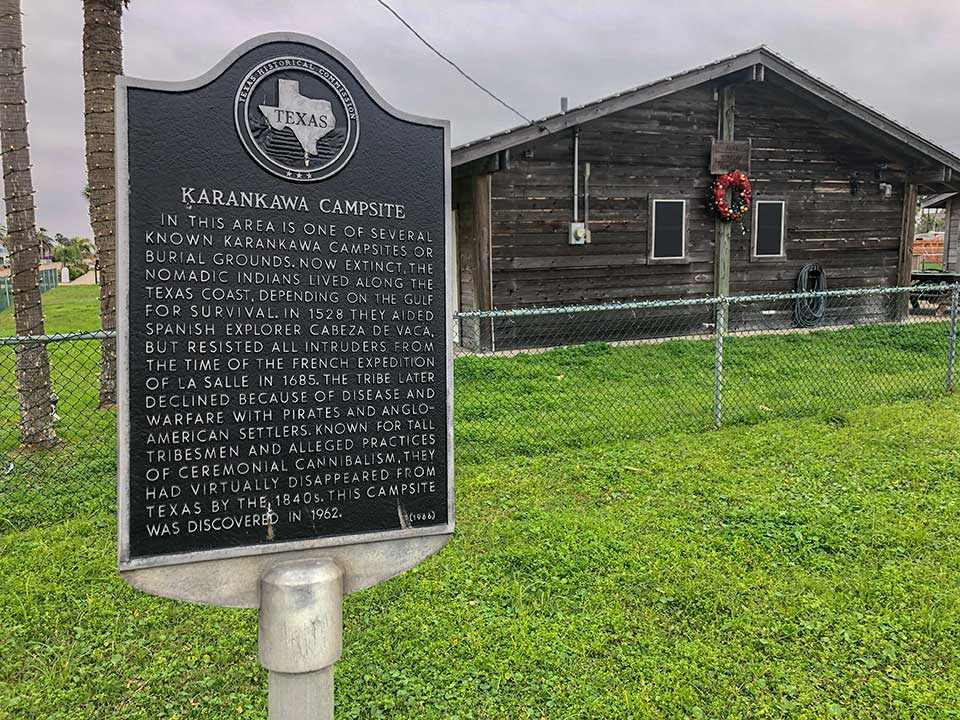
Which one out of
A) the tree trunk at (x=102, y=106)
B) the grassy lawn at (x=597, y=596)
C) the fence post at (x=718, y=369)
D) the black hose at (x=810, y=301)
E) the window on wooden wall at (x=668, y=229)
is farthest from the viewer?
the black hose at (x=810, y=301)

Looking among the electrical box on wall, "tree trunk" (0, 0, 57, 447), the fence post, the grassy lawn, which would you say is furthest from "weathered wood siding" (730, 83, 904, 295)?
"tree trunk" (0, 0, 57, 447)

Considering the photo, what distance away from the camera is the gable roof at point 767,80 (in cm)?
1039

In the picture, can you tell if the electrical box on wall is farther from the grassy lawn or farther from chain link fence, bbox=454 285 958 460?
A: the grassy lawn

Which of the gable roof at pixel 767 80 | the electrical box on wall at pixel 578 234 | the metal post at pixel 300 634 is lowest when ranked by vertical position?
the metal post at pixel 300 634

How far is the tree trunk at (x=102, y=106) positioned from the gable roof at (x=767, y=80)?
173 inches

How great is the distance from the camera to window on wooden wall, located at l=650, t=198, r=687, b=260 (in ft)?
41.7

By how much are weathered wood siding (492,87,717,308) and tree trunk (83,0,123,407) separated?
5678 millimetres

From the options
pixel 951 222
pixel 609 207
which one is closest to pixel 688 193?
pixel 609 207

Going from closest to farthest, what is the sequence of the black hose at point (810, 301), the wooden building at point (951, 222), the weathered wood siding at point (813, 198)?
the weathered wood siding at point (813, 198)
the black hose at point (810, 301)
the wooden building at point (951, 222)

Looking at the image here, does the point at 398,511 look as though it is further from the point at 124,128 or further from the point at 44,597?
the point at 44,597

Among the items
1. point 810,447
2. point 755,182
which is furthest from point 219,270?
point 755,182

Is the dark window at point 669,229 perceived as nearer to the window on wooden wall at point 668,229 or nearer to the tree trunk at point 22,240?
the window on wooden wall at point 668,229

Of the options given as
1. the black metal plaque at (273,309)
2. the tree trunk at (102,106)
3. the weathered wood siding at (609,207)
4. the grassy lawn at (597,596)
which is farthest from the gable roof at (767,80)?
the black metal plaque at (273,309)

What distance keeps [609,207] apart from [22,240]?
866cm
